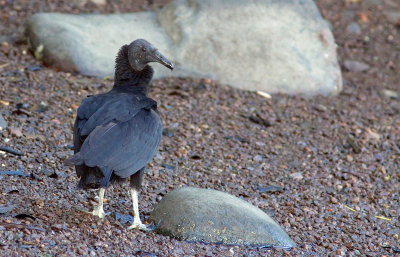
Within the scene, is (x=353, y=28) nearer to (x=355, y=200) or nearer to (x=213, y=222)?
(x=355, y=200)

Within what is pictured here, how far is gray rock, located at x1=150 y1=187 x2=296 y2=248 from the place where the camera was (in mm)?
4582

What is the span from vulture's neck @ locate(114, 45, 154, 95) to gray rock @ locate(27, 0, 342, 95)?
2265 mm

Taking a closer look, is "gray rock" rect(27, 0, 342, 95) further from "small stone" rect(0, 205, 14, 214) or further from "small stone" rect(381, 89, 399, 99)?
"small stone" rect(0, 205, 14, 214)

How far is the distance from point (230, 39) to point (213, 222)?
12.1 ft

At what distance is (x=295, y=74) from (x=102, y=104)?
12.3ft

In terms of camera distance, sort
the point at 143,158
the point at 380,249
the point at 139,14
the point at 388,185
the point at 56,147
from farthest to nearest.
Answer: the point at 139,14, the point at 388,185, the point at 56,147, the point at 380,249, the point at 143,158

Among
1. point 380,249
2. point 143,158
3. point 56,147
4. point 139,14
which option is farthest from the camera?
point 139,14

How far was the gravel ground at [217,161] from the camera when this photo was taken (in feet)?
14.5

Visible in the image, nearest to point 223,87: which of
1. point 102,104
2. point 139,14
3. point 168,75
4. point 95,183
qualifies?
point 168,75

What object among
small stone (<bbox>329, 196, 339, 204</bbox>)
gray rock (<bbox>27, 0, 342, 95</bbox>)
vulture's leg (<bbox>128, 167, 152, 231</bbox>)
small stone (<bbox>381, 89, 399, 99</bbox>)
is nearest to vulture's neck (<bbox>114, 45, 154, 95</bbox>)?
vulture's leg (<bbox>128, 167, 152, 231</bbox>)

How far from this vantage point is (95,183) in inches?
165

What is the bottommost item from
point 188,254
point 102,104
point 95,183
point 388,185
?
point 388,185

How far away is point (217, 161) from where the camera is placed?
607cm

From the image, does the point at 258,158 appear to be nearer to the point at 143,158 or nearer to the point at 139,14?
the point at 143,158
